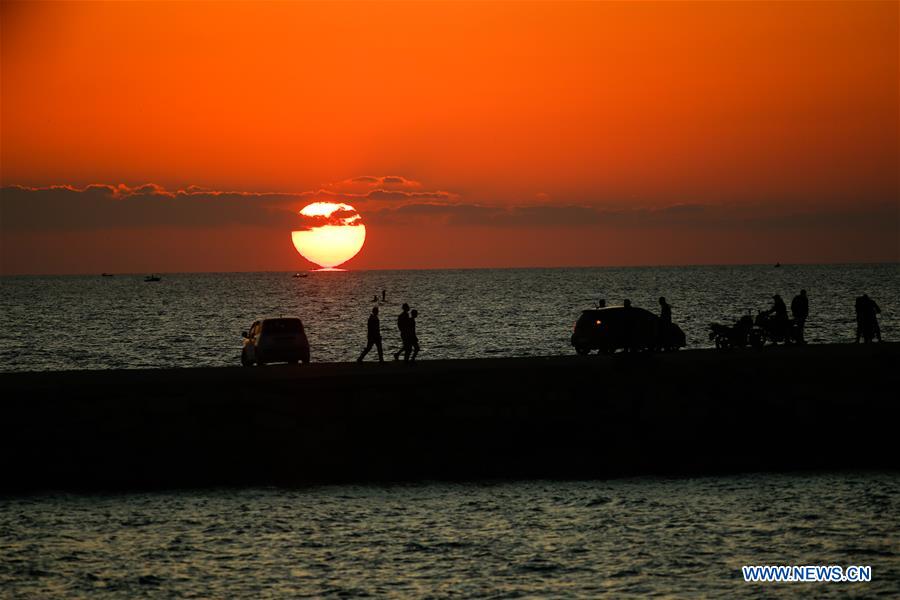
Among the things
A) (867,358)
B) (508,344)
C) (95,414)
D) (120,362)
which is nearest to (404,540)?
(95,414)

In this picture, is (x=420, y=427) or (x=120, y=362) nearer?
(x=420, y=427)

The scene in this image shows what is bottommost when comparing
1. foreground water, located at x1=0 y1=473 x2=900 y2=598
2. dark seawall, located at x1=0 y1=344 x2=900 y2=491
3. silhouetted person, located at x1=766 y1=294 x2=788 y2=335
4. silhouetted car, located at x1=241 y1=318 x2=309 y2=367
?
foreground water, located at x1=0 y1=473 x2=900 y2=598

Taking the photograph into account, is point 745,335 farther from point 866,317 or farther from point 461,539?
point 461,539

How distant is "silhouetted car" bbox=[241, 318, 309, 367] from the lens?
40.8 meters

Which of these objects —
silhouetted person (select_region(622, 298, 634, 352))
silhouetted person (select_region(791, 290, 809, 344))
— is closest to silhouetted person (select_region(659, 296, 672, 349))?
silhouetted person (select_region(622, 298, 634, 352))

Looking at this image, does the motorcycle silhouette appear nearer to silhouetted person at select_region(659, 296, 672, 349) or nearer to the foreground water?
silhouetted person at select_region(659, 296, 672, 349)

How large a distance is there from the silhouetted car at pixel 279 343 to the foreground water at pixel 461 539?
46.0 feet

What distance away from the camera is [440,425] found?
30.4m

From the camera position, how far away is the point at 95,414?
2961cm

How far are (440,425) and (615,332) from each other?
12.3m

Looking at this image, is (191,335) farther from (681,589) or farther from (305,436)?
(681,589)

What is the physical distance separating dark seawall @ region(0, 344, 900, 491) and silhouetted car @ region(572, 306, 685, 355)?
676cm

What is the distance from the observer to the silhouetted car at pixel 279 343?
40.8m

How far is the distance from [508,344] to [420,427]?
2099 inches
